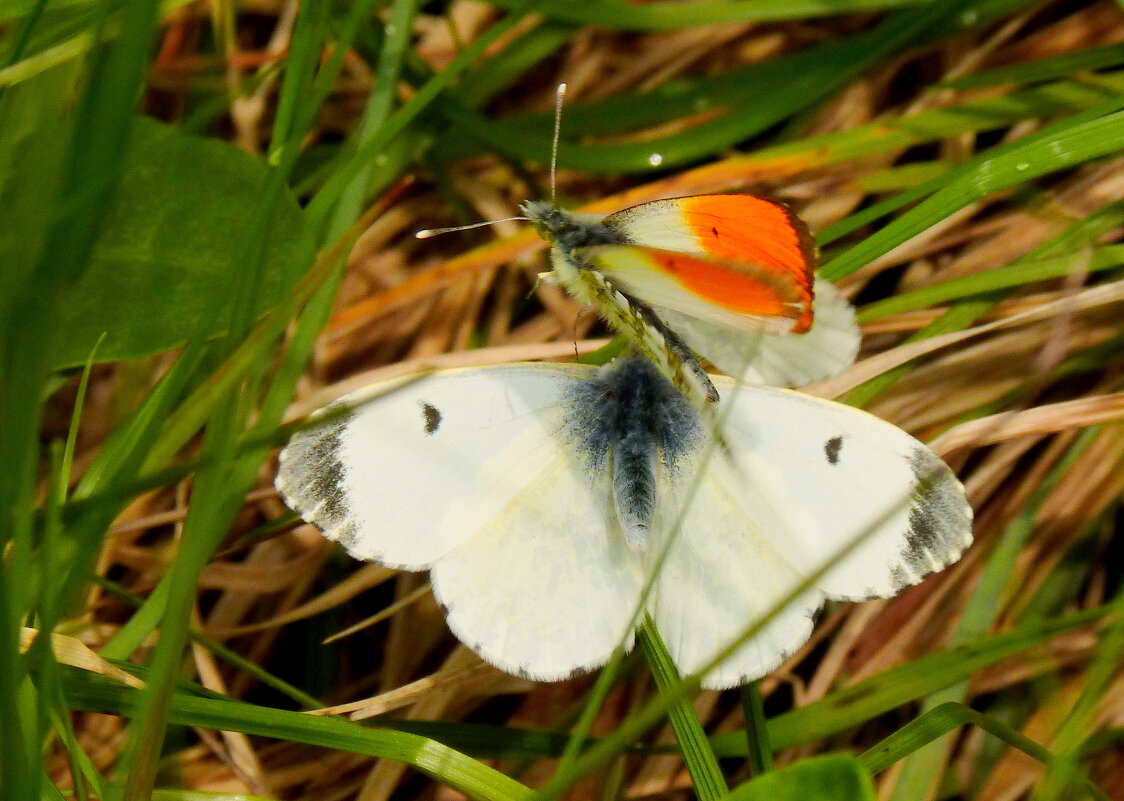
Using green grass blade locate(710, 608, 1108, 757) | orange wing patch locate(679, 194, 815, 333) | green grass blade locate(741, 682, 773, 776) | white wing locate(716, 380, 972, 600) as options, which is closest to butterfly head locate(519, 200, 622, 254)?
orange wing patch locate(679, 194, 815, 333)

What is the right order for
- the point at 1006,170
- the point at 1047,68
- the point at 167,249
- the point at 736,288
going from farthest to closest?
1. the point at 1047,68
2. the point at 167,249
3. the point at 1006,170
4. the point at 736,288

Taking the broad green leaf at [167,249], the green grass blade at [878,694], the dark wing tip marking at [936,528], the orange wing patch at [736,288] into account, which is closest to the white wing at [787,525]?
the dark wing tip marking at [936,528]

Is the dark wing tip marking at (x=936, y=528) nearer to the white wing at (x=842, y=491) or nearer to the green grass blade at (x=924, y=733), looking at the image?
the white wing at (x=842, y=491)

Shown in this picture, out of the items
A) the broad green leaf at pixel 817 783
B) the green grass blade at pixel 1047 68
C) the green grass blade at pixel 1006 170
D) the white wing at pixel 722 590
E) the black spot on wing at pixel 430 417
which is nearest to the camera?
the broad green leaf at pixel 817 783

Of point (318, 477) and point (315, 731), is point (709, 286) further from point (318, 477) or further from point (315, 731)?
point (315, 731)

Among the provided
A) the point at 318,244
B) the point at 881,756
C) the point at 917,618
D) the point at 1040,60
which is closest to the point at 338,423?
the point at 318,244

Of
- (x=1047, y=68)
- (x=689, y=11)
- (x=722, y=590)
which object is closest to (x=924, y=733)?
(x=722, y=590)

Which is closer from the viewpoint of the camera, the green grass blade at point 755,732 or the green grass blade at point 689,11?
the green grass blade at point 755,732
